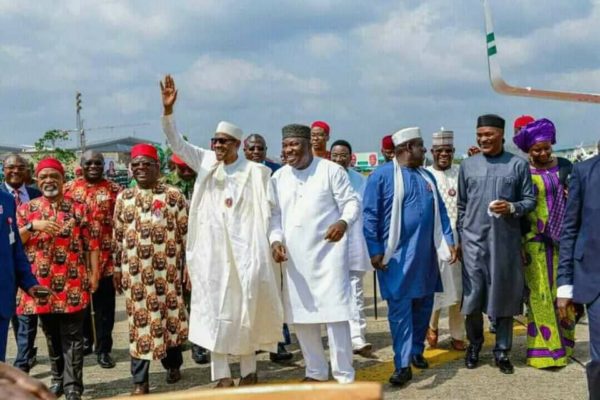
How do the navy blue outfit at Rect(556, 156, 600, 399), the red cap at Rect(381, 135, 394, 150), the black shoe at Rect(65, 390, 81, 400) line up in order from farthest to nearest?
1. the red cap at Rect(381, 135, 394, 150)
2. the black shoe at Rect(65, 390, 81, 400)
3. the navy blue outfit at Rect(556, 156, 600, 399)

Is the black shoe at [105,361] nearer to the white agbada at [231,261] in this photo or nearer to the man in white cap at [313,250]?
the white agbada at [231,261]

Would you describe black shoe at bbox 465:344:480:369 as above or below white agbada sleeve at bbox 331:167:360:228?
below

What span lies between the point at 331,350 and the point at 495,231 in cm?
157

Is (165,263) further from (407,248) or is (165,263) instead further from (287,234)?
(407,248)

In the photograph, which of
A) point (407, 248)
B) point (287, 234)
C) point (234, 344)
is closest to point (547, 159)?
point (407, 248)

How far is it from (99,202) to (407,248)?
2.71m

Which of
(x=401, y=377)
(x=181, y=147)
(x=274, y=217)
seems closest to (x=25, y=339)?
(x=181, y=147)

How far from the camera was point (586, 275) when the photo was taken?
12.8ft

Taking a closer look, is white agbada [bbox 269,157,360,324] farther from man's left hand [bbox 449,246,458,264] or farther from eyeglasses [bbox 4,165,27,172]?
eyeglasses [bbox 4,165,27,172]

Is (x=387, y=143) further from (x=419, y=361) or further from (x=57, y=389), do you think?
(x=57, y=389)

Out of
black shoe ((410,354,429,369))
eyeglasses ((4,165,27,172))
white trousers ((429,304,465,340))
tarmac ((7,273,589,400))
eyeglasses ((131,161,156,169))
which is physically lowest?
tarmac ((7,273,589,400))

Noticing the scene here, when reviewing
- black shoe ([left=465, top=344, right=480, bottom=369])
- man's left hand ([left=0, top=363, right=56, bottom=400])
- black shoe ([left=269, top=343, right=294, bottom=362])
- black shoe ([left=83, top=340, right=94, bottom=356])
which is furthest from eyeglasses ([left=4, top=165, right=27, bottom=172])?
man's left hand ([left=0, top=363, right=56, bottom=400])

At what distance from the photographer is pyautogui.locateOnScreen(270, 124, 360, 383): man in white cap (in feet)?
17.2

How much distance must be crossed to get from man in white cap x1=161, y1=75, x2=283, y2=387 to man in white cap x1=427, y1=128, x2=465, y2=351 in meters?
1.85
